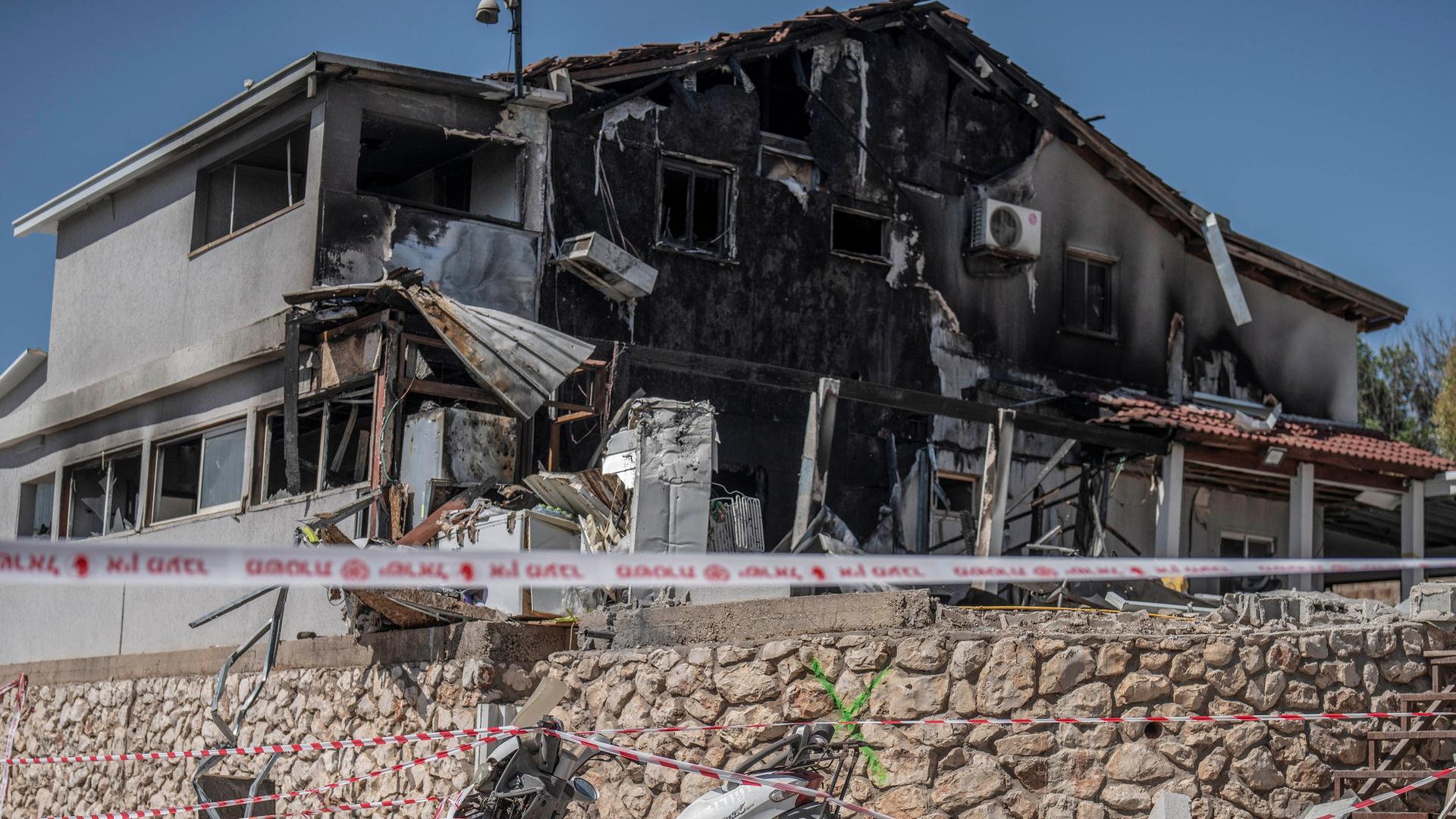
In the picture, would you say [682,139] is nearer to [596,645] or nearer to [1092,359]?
[1092,359]

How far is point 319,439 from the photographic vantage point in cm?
1650

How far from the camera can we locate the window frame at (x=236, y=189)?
646 inches

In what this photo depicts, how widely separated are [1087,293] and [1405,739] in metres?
11.9

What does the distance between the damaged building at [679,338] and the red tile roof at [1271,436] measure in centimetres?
7

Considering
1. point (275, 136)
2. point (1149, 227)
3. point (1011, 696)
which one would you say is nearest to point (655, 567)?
point (1011, 696)

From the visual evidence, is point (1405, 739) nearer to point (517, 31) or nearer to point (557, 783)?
point (557, 783)

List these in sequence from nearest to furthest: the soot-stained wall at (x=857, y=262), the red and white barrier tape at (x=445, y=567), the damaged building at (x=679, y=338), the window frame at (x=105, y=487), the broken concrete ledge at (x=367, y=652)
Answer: the red and white barrier tape at (x=445, y=567), the broken concrete ledge at (x=367, y=652), the damaged building at (x=679, y=338), the soot-stained wall at (x=857, y=262), the window frame at (x=105, y=487)

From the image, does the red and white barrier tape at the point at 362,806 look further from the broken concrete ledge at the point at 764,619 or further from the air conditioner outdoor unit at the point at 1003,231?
the air conditioner outdoor unit at the point at 1003,231

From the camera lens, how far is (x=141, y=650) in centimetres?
1786

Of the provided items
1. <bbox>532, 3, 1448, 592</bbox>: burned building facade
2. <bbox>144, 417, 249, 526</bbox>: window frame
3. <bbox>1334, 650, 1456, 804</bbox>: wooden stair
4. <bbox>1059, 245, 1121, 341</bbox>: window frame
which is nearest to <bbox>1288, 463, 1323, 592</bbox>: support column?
<bbox>532, 3, 1448, 592</bbox>: burned building facade

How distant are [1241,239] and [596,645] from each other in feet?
42.6

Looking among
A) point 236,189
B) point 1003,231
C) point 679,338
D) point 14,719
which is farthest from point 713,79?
point 14,719

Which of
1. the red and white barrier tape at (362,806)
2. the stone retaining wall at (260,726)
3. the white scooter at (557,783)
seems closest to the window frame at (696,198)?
the stone retaining wall at (260,726)

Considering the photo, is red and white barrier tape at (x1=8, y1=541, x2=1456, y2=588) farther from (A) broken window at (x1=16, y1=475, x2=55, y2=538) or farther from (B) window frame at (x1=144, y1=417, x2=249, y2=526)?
(A) broken window at (x1=16, y1=475, x2=55, y2=538)
